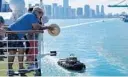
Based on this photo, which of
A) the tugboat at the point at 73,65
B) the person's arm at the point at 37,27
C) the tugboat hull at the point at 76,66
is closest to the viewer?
the person's arm at the point at 37,27

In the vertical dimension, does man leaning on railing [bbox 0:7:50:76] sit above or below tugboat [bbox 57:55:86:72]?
above

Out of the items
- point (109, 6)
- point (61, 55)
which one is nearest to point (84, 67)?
point (61, 55)

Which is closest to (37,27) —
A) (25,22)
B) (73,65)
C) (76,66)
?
(25,22)

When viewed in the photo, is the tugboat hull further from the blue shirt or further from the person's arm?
the person's arm

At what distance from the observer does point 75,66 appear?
55062 mm

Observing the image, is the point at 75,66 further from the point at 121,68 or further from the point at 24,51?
the point at 24,51

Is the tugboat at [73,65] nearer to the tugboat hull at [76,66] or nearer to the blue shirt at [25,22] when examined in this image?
the tugboat hull at [76,66]

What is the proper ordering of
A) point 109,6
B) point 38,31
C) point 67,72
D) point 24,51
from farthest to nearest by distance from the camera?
point 109,6 → point 67,72 → point 24,51 → point 38,31

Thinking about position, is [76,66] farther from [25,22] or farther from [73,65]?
[25,22]

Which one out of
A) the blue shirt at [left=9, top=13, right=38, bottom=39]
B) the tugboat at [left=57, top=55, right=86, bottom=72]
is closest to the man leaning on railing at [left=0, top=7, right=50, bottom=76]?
the blue shirt at [left=9, top=13, right=38, bottom=39]

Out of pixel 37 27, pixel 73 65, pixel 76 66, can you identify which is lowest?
pixel 76 66

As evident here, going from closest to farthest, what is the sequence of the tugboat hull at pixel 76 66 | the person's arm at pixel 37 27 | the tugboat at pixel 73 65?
the person's arm at pixel 37 27
the tugboat at pixel 73 65
the tugboat hull at pixel 76 66

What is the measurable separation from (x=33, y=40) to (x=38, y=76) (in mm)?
632

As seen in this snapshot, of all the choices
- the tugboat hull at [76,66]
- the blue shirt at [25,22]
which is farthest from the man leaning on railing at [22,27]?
the tugboat hull at [76,66]
